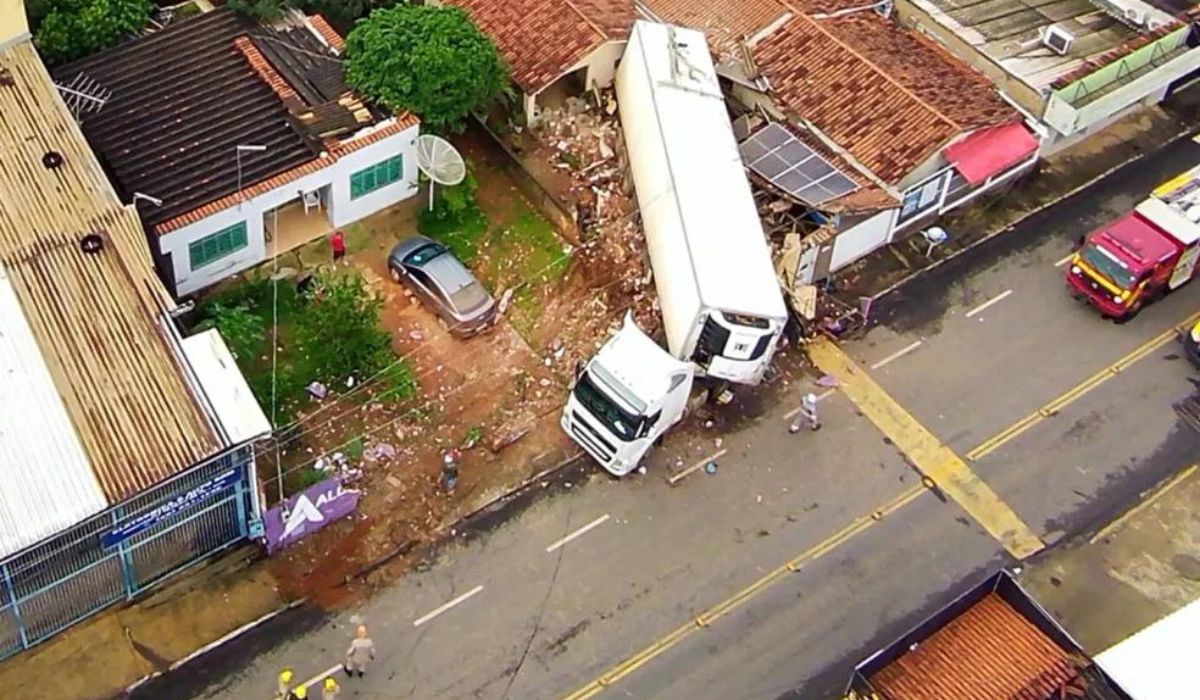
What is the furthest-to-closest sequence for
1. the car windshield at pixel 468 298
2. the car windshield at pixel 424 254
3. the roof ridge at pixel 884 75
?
the roof ridge at pixel 884 75
the car windshield at pixel 424 254
the car windshield at pixel 468 298

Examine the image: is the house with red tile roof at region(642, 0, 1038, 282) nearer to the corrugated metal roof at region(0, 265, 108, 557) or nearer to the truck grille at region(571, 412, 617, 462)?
the truck grille at region(571, 412, 617, 462)

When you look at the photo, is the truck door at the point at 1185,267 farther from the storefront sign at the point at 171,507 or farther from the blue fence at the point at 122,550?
the storefront sign at the point at 171,507

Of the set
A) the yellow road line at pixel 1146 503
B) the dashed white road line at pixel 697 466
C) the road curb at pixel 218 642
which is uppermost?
the road curb at pixel 218 642

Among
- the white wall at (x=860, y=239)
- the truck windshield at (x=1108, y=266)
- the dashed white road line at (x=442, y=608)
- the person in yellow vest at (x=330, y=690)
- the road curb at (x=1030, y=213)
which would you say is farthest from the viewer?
the road curb at (x=1030, y=213)

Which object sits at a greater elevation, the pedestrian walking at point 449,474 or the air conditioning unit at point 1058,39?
the air conditioning unit at point 1058,39

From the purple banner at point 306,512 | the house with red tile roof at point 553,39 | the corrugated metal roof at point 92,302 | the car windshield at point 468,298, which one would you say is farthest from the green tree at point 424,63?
the purple banner at point 306,512

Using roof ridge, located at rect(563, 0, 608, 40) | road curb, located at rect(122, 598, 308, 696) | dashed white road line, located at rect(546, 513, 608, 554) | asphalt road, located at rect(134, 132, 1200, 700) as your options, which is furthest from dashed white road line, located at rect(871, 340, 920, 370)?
road curb, located at rect(122, 598, 308, 696)

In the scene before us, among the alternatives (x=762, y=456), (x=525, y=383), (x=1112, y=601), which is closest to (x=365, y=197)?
(x=525, y=383)
